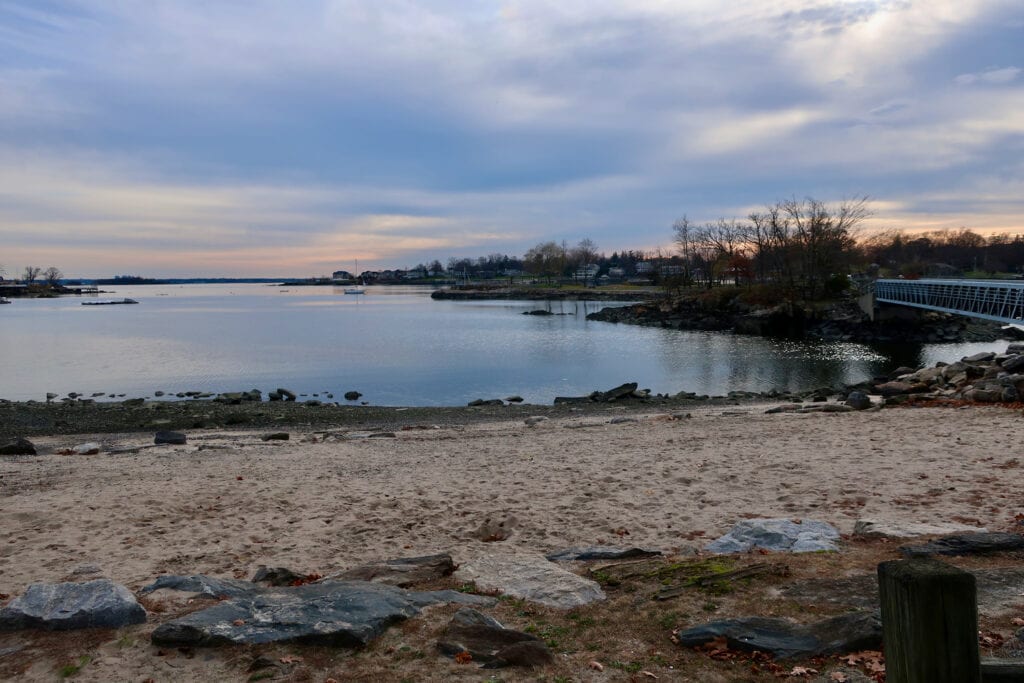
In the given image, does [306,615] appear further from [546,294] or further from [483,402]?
[546,294]

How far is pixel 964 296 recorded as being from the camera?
152ft

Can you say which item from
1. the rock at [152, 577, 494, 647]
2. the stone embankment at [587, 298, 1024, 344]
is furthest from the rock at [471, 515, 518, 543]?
the stone embankment at [587, 298, 1024, 344]

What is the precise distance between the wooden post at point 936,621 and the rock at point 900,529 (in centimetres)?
534

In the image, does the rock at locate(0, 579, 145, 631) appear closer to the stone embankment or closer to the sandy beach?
the sandy beach

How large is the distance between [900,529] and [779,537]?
4.47 ft

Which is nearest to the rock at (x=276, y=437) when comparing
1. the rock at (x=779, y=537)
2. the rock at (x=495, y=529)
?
the rock at (x=495, y=529)

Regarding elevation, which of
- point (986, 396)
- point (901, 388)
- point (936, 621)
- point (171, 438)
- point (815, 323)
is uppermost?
point (936, 621)

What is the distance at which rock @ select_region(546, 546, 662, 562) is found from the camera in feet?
24.5

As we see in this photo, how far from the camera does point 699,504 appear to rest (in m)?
9.64

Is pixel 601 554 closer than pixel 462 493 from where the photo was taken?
Yes

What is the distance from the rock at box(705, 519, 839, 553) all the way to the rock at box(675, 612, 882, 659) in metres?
2.10

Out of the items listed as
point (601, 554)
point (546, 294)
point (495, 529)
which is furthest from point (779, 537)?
point (546, 294)

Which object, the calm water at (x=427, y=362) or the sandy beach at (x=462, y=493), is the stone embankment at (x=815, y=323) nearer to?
the calm water at (x=427, y=362)

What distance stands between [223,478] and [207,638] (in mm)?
7363
